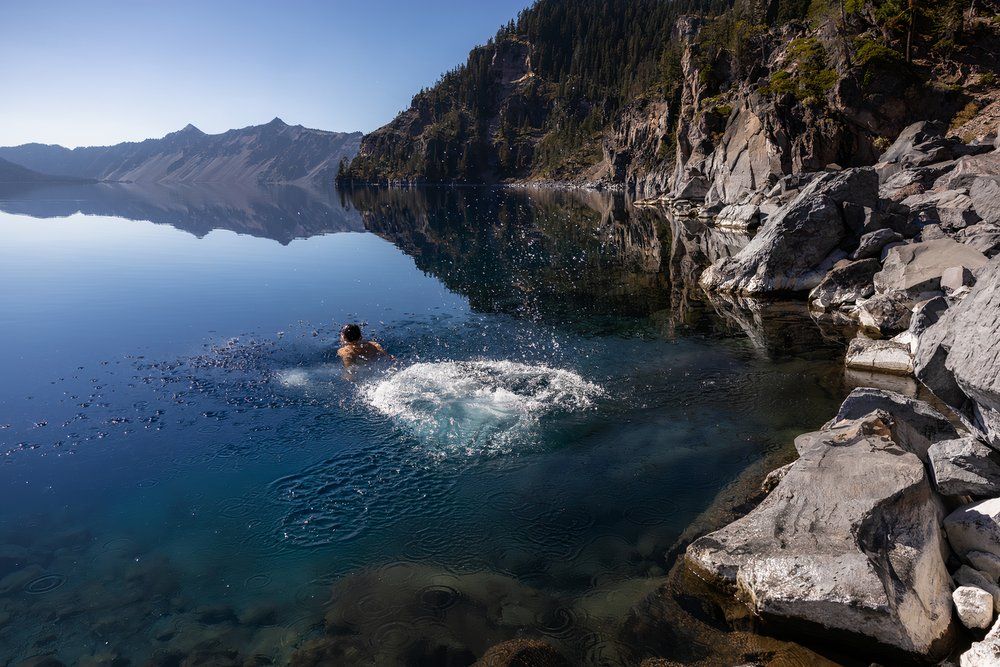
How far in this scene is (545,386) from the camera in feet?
59.4

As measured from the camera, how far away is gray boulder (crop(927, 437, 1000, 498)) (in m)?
9.12

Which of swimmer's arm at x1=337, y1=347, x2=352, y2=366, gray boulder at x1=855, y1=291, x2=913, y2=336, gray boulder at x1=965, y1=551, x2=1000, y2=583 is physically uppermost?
gray boulder at x1=855, y1=291, x2=913, y2=336

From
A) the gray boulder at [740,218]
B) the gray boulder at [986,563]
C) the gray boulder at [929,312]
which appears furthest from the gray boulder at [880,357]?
the gray boulder at [740,218]

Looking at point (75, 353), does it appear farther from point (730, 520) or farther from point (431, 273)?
point (730, 520)

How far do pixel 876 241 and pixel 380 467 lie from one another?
27335mm

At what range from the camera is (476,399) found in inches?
672

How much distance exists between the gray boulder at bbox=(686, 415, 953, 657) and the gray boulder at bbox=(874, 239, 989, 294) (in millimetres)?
14900

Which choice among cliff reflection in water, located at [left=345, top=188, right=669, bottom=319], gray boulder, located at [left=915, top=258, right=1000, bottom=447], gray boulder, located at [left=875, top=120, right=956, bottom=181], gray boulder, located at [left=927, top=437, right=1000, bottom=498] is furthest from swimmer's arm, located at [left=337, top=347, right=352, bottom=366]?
gray boulder, located at [left=875, top=120, right=956, bottom=181]

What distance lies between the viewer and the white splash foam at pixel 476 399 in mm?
15180

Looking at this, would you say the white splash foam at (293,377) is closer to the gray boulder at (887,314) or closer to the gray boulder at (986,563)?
the gray boulder at (986,563)

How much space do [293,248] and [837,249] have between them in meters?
46.9

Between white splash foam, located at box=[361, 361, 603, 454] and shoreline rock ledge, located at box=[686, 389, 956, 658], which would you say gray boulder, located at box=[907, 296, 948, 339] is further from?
white splash foam, located at box=[361, 361, 603, 454]

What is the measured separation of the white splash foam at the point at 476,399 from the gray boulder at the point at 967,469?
352 inches

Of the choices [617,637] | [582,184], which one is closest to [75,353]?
[617,637]
